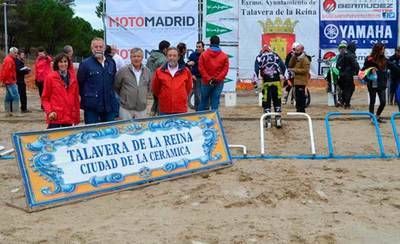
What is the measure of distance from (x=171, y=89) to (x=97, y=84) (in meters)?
1.17

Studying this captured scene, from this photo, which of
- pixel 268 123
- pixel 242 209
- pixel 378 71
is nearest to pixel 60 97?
pixel 242 209

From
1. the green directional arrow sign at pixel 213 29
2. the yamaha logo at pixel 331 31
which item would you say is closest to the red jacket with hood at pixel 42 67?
the green directional arrow sign at pixel 213 29

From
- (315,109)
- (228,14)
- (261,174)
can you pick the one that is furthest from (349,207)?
(228,14)

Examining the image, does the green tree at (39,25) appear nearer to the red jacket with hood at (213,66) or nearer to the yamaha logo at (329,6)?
the yamaha logo at (329,6)

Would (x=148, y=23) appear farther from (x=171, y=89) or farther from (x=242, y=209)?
(x=242, y=209)

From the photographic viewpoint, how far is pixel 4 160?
360 inches

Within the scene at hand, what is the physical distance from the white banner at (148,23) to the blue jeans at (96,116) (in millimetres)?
11783

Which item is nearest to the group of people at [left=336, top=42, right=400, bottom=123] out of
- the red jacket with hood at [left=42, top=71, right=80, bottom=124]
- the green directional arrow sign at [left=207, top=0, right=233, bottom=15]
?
the green directional arrow sign at [left=207, top=0, right=233, bottom=15]

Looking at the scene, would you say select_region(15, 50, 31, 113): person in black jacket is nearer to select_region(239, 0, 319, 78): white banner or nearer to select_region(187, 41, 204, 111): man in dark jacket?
select_region(187, 41, 204, 111): man in dark jacket

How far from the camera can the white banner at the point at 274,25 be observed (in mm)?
19859

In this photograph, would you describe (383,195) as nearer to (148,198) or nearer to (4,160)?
(148,198)

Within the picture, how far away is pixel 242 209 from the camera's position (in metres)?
6.39

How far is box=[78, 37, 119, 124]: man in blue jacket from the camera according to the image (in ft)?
25.0

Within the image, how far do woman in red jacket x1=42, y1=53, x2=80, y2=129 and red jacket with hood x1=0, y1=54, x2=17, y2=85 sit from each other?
7890 millimetres
